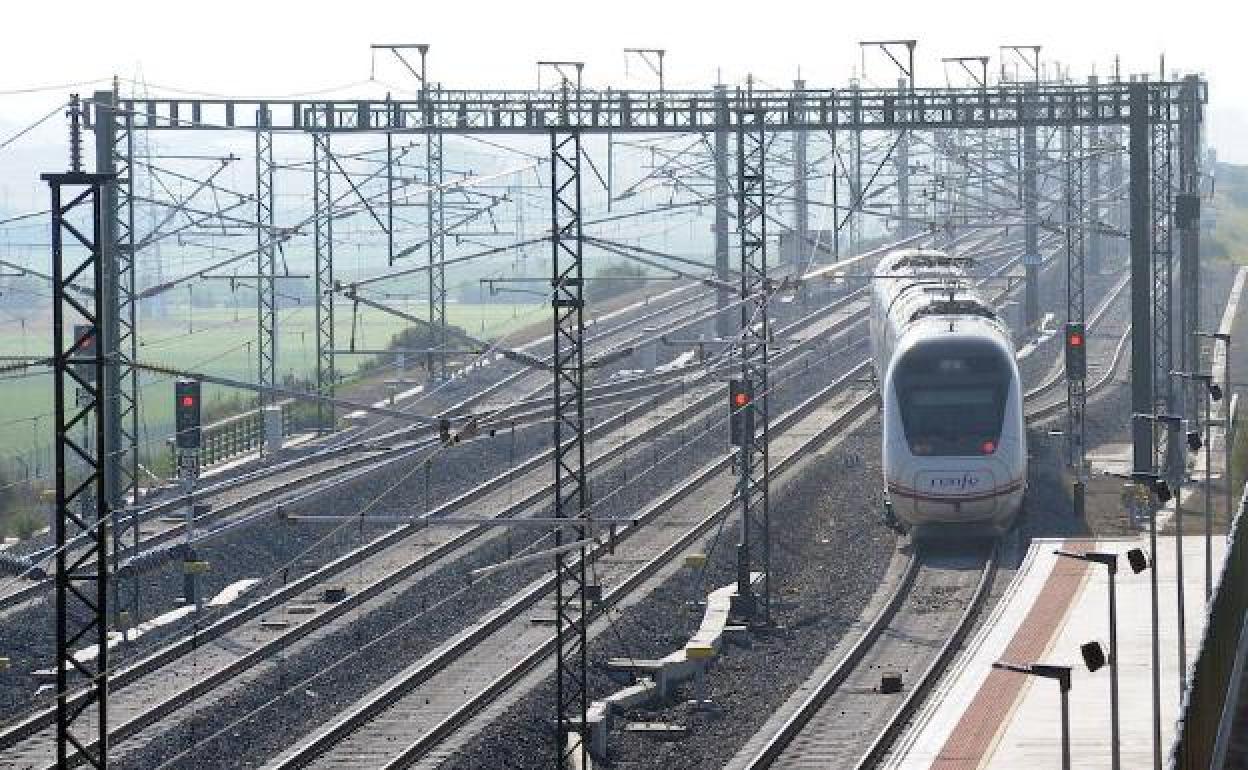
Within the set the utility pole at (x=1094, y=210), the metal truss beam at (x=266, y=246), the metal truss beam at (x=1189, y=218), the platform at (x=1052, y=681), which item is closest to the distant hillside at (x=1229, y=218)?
the utility pole at (x=1094, y=210)

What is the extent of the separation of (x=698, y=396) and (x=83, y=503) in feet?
64.9

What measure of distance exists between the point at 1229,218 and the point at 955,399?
366 feet

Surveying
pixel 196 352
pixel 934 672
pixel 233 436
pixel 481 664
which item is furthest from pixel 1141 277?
pixel 196 352

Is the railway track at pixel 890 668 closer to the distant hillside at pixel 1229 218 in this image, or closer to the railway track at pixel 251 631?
the railway track at pixel 251 631

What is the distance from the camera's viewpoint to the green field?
62256 millimetres

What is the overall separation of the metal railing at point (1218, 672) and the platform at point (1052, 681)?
54 centimetres

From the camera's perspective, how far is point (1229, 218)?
475 ft

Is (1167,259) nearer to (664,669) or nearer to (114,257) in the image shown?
(114,257)

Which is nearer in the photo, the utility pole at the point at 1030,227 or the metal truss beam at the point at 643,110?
the metal truss beam at the point at 643,110

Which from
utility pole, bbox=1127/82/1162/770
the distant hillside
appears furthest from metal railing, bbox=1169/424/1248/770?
the distant hillside

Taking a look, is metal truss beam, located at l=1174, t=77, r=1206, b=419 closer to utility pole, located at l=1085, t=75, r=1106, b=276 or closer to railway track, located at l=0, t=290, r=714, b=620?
railway track, located at l=0, t=290, r=714, b=620

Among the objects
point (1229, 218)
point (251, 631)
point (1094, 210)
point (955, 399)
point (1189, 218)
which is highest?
point (1189, 218)

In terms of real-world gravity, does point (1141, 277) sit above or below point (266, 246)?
below

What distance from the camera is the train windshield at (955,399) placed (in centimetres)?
3756
